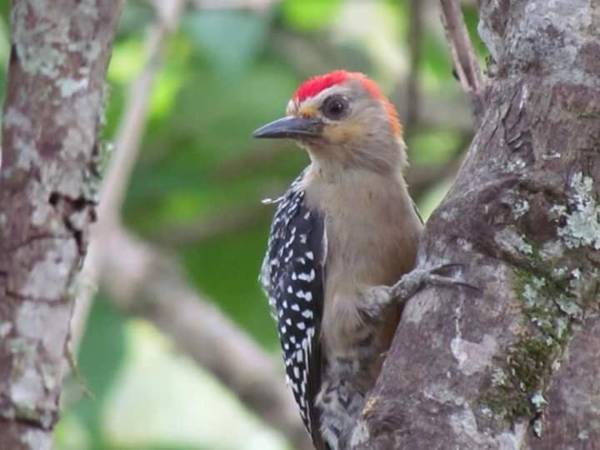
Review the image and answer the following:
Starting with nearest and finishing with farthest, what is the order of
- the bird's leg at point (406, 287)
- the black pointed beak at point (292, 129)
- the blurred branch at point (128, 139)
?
the bird's leg at point (406, 287)
the black pointed beak at point (292, 129)
the blurred branch at point (128, 139)

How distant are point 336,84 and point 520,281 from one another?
1900 millimetres

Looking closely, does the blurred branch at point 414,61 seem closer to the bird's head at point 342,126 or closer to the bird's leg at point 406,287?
the bird's head at point 342,126

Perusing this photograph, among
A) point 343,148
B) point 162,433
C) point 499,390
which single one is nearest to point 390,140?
point 343,148

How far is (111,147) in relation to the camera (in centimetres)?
322

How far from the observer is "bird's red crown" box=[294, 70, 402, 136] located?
479 cm

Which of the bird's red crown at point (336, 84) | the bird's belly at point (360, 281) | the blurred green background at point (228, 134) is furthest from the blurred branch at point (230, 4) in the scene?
the bird's belly at point (360, 281)

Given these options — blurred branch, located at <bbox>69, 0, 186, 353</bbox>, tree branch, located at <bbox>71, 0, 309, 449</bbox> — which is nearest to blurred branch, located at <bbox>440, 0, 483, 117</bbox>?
blurred branch, located at <bbox>69, 0, 186, 353</bbox>

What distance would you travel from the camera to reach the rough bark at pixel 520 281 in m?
2.97

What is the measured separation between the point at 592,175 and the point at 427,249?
0.43 meters

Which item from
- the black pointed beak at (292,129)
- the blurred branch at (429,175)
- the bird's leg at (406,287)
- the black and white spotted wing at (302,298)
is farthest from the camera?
the blurred branch at (429,175)

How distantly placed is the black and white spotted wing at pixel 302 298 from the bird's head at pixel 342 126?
186mm

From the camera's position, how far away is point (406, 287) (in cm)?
368

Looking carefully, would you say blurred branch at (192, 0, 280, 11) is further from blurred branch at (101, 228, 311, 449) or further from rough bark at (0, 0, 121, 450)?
rough bark at (0, 0, 121, 450)

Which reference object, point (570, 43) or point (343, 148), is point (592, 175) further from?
point (343, 148)
